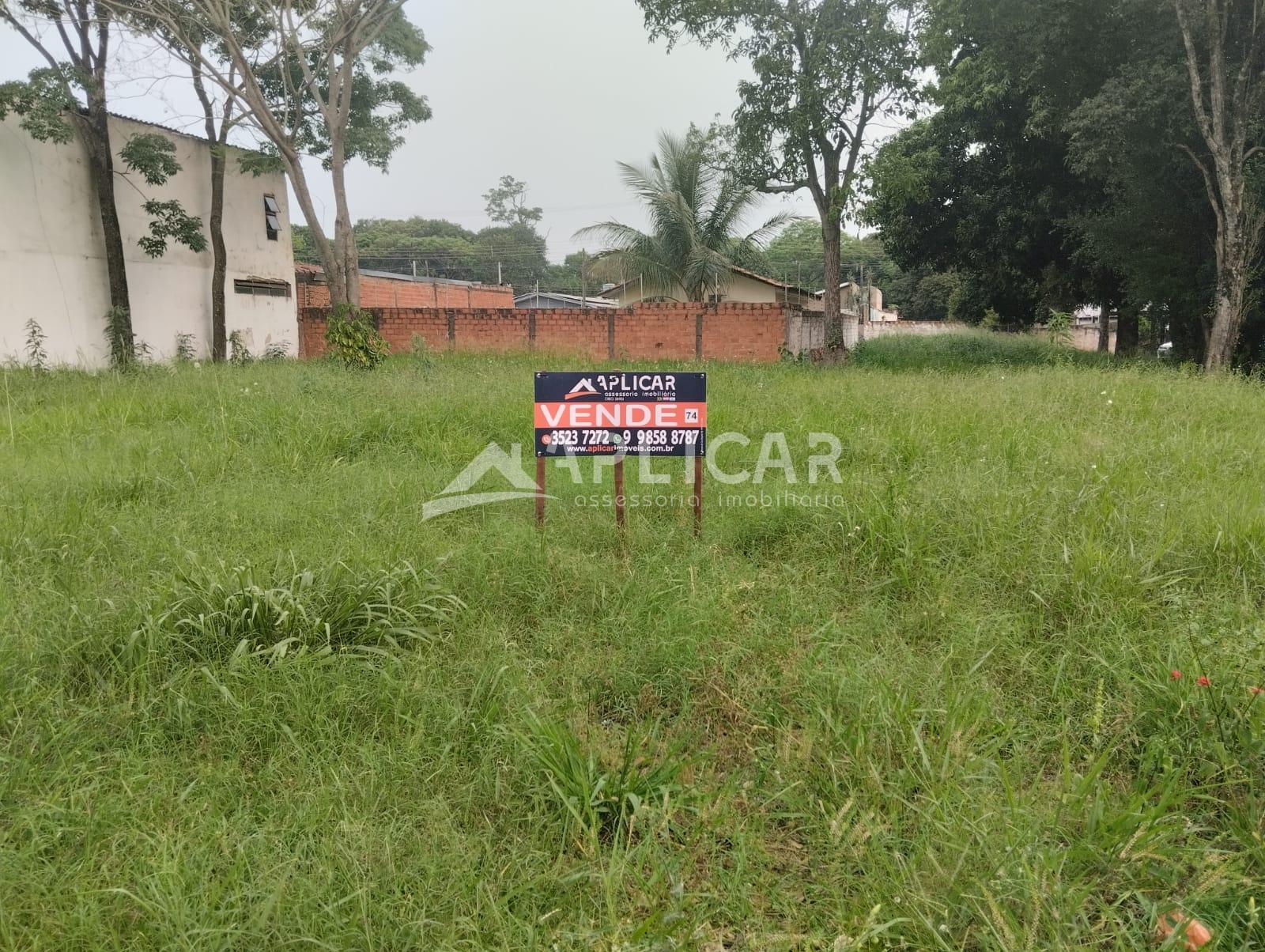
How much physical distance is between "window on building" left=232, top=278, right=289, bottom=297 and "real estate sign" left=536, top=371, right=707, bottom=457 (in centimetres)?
1216

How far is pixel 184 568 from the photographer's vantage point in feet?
9.61

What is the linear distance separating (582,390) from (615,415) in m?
0.22

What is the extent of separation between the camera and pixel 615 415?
3785 mm

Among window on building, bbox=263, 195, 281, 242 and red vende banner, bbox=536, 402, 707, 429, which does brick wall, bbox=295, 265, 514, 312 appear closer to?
window on building, bbox=263, 195, 281, 242

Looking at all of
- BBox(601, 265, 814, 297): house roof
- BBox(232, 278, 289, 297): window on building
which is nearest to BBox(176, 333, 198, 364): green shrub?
BBox(232, 278, 289, 297): window on building

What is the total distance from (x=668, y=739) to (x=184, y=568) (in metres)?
2.15

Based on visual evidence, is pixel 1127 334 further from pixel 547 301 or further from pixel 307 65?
pixel 547 301

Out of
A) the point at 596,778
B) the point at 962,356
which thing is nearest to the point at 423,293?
the point at 962,356

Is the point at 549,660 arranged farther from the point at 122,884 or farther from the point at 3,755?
the point at 3,755

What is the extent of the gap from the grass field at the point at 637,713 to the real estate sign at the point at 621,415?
466 millimetres

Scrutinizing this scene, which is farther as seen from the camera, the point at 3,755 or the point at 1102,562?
the point at 1102,562

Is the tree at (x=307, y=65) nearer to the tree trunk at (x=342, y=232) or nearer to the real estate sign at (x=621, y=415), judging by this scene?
the tree trunk at (x=342, y=232)

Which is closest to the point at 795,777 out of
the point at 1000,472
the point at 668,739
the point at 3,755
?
the point at 668,739

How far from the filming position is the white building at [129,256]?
1006cm
